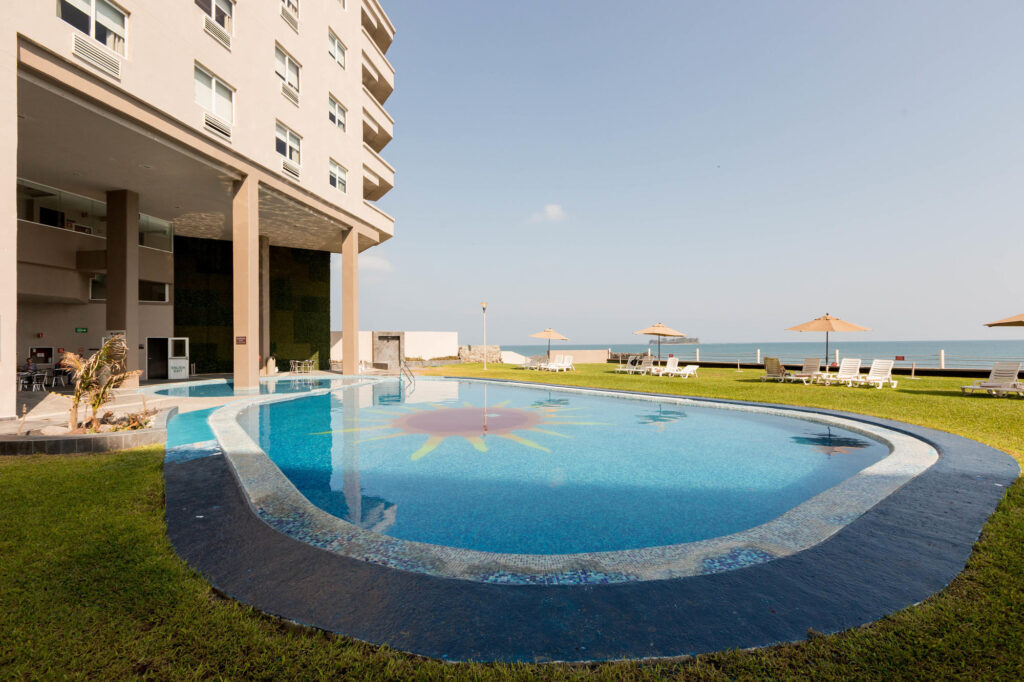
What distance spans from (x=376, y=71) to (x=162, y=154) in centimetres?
1364

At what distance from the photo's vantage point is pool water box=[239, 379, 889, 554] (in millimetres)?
4516

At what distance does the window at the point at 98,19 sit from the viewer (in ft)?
31.3

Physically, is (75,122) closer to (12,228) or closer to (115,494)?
(12,228)

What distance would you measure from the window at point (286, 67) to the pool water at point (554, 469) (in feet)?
40.5

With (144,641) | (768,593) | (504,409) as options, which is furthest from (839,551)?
(504,409)

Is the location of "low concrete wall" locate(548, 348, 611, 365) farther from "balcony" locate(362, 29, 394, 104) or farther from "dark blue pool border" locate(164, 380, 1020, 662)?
"dark blue pool border" locate(164, 380, 1020, 662)

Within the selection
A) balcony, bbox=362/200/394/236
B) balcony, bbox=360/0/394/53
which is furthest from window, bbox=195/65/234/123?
balcony, bbox=360/0/394/53

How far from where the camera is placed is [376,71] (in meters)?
22.6

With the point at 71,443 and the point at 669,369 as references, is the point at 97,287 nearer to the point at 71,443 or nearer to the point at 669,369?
the point at 71,443

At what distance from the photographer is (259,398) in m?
12.6

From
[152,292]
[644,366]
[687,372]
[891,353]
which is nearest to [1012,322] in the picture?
[687,372]

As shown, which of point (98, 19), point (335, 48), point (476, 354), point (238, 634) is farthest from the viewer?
point (476, 354)

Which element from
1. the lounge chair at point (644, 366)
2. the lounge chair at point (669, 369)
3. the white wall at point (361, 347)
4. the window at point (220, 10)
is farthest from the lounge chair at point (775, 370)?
the white wall at point (361, 347)

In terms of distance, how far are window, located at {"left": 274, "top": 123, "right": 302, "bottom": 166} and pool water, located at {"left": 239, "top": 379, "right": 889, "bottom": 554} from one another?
32.1ft
